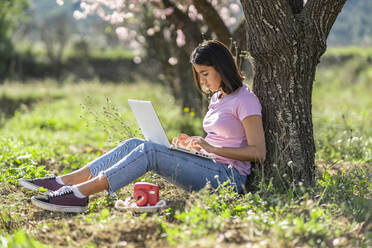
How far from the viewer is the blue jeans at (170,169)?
2986 millimetres

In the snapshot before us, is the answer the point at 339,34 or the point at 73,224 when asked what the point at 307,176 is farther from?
the point at 339,34

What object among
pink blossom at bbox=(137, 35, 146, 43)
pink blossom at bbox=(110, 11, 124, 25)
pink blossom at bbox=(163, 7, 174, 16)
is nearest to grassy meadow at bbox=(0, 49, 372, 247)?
pink blossom at bbox=(163, 7, 174, 16)

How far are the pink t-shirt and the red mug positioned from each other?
518 mm

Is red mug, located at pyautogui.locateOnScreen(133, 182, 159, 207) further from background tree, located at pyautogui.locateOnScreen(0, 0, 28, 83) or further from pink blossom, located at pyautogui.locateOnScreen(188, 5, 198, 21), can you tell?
background tree, located at pyautogui.locateOnScreen(0, 0, 28, 83)

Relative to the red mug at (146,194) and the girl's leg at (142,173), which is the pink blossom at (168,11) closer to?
the girl's leg at (142,173)

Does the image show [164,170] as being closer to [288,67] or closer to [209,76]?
[209,76]

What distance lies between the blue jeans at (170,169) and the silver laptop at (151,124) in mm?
37

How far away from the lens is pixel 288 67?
3.29m

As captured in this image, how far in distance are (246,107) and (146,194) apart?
0.92 m

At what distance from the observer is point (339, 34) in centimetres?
2352

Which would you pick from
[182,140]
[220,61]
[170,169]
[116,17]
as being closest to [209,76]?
[220,61]

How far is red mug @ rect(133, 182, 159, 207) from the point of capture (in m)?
3.02

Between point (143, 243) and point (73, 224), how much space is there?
1.74 ft

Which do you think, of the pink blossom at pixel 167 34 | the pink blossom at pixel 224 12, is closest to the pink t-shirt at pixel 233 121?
the pink blossom at pixel 167 34
